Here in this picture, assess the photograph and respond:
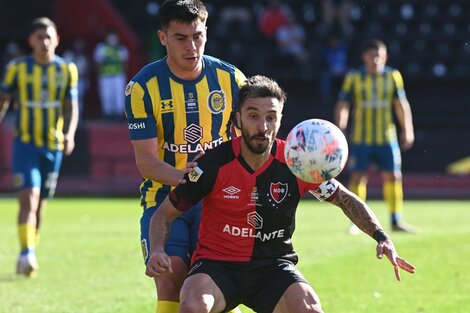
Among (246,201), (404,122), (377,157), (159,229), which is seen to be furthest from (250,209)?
(377,157)

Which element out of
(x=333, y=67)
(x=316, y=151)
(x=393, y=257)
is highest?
(x=333, y=67)

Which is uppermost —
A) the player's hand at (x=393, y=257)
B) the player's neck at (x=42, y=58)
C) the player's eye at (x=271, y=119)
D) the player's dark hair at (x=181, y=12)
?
the player's dark hair at (x=181, y=12)

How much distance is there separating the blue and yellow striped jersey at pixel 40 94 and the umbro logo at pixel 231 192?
5.50 m

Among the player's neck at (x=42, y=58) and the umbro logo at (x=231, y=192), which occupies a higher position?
the player's neck at (x=42, y=58)

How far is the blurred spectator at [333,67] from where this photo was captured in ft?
82.5

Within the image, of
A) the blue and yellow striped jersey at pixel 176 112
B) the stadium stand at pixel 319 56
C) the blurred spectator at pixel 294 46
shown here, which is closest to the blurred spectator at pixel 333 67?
the stadium stand at pixel 319 56

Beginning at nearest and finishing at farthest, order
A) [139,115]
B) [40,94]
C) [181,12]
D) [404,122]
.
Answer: [181,12] < [139,115] < [40,94] < [404,122]

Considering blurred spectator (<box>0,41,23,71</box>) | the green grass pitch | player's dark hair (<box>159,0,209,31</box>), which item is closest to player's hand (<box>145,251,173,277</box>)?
player's dark hair (<box>159,0,209,31</box>)

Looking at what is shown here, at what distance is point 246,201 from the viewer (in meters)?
6.23

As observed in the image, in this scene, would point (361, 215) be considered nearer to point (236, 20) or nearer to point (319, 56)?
point (319, 56)

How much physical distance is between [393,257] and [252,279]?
817 millimetres

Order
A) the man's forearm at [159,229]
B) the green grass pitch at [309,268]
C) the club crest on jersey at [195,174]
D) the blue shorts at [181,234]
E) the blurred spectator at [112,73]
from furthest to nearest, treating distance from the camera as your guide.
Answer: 1. the blurred spectator at [112,73]
2. the green grass pitch at [309,268]
3. the blue shorts at [181,234]
4. the club crest on jersey at [195,174]
5. the man's forearm at [159,229]

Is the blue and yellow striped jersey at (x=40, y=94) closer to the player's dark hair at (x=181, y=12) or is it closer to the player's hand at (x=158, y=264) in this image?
the player's dark hair at (x=181, y=12)

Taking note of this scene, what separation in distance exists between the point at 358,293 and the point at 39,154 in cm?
384
